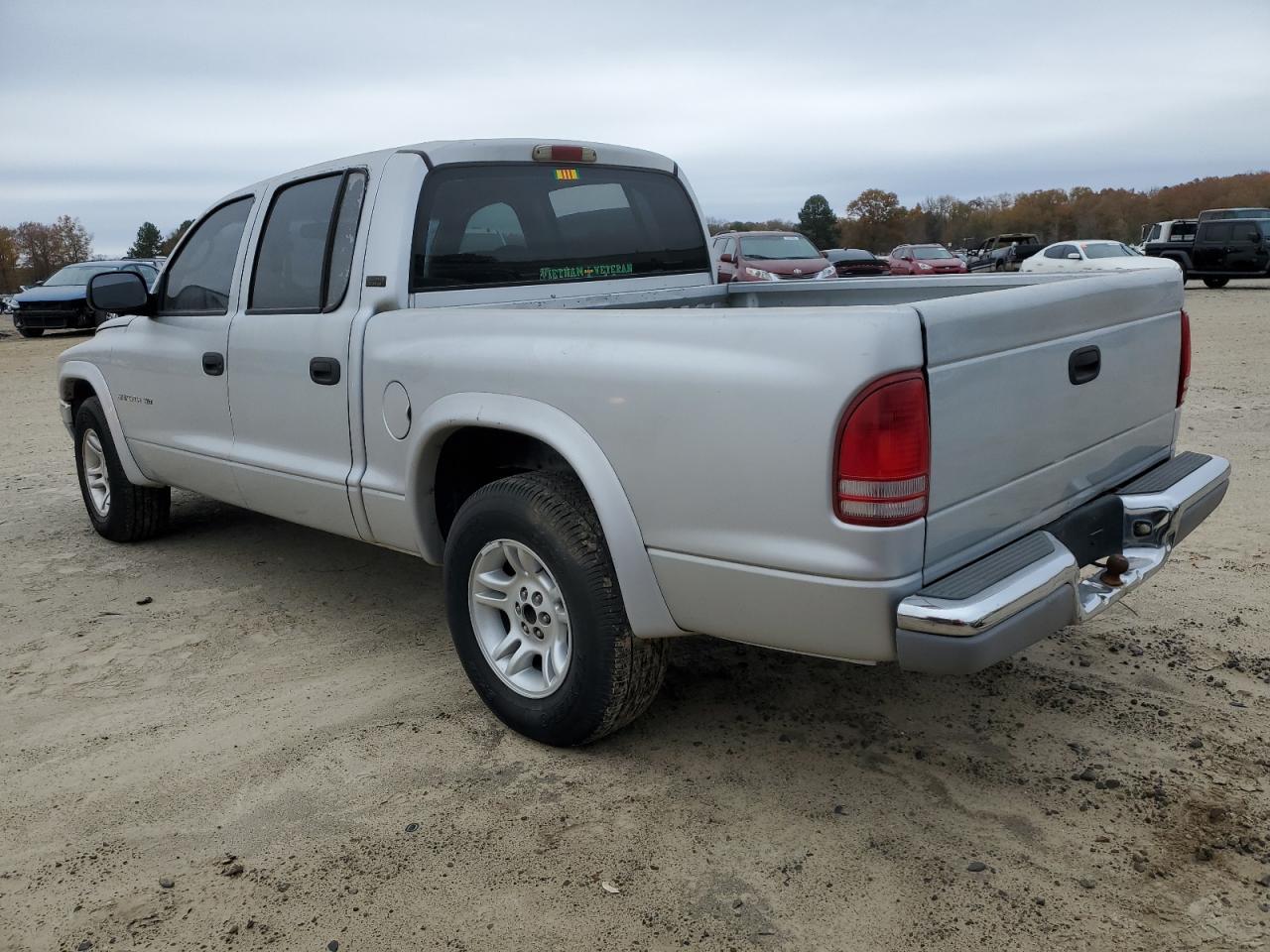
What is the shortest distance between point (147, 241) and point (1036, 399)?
114 metres

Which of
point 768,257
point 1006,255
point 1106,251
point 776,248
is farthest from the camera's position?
point 1006,255

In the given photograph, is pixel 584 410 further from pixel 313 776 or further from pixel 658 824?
pixel 313 776

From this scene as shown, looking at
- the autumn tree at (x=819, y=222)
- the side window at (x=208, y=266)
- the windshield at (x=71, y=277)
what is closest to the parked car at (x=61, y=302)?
the windshield at (x=71, y=277)

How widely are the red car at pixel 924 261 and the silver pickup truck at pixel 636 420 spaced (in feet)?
84.0

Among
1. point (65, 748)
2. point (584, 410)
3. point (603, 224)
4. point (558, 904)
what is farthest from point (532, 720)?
point (603, 224)

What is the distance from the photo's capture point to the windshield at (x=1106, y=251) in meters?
23.5

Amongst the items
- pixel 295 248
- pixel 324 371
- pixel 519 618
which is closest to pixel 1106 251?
pixel 295 248

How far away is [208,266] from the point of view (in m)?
4.89

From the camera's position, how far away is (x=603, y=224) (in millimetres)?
4473

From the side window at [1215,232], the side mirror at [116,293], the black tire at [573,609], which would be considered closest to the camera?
the black tire at [573,609]

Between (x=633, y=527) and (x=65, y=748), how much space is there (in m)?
2.11

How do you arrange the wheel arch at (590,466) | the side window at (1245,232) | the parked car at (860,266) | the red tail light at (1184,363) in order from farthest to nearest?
the parked car at (860,266) → the side window at (1245,232) → the red tail light at (1184,363) → the wheel arch at (590,466)

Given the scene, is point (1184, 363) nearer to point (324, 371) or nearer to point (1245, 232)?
point (324, 371)

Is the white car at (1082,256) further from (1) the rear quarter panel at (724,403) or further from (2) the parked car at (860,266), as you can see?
(1) the rear quarter panel at (724,403)
